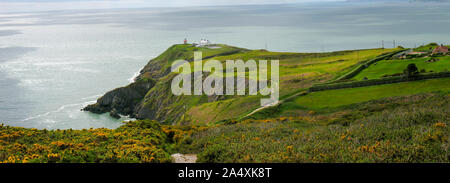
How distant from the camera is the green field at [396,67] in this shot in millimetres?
50878

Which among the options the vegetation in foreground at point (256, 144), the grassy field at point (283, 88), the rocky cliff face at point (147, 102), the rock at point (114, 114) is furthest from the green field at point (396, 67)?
the rock at point (114, 114)

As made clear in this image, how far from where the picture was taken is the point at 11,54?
488 ft

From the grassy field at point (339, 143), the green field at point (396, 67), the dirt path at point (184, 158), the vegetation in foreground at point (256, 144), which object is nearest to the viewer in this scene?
the grassy field at point (339, 143)

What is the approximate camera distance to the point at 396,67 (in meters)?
55.4

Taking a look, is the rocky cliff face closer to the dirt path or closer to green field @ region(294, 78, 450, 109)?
green field @ region(294, 78, 450, 109)

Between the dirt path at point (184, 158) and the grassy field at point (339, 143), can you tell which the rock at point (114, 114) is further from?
the dirt path at point (184, 158)

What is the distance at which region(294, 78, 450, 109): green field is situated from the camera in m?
41.8

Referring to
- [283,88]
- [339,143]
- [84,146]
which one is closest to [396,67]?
[283,88]

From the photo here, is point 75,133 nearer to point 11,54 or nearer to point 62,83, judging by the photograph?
point 62,83
